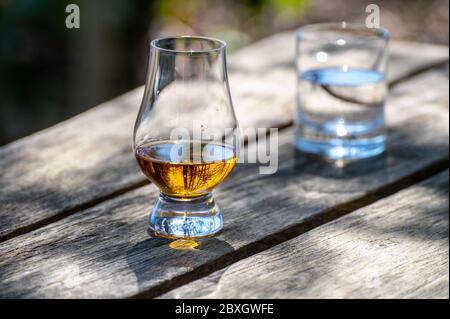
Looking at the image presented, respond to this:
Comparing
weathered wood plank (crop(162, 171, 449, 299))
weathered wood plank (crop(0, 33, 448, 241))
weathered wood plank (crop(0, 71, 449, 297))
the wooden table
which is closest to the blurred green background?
weathered wood plank (crop(0, 33, 448, 241))

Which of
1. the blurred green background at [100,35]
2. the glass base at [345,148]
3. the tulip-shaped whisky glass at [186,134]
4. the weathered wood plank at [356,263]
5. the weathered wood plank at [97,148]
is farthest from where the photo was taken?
the blurred green background at [100,35]

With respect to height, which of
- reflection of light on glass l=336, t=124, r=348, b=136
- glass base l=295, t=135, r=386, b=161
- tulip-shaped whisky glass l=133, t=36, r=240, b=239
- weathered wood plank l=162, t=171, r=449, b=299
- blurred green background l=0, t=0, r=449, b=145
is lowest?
blurred green background l=0, t=0, r=449, b=145

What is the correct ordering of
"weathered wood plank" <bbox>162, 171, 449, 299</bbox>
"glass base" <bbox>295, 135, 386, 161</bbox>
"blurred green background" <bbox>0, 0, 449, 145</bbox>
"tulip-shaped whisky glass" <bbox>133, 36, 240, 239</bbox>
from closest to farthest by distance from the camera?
"weathered wood plank" <bbox>162, 171, 449, 299</bbox> < "tulip-shaped whisky glass" <bbox>133, 36, 240, 239</bbox> < "glass base" <bbox>295, 135, 386, 161</bbox> < "blurred green background" <bbox>0, 0, 449, 145</bbox>

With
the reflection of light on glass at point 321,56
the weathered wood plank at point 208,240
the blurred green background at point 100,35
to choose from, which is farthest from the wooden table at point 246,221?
the blurred green background at point 100,35

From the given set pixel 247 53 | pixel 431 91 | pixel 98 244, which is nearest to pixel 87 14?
pixel 247 53

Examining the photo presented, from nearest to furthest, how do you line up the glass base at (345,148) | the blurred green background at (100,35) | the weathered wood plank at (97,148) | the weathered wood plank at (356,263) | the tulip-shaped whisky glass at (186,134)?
1. the weathered wood plank at (356,263)
2. the tulip-shaped whisky glass at (186,134)
3. the weathered wood plank at (97,148)
4. the glass base at (345,148)
5. the blurred green background at (100,35)

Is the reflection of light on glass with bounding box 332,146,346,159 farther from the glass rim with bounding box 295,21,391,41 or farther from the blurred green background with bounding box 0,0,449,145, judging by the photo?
the blurred green background with bounding box 0,0,449,145

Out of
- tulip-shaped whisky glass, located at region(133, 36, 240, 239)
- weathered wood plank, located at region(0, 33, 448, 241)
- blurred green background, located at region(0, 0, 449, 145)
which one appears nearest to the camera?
tulip-shaped whisky glass, located at region(133, 36, 240, 239)

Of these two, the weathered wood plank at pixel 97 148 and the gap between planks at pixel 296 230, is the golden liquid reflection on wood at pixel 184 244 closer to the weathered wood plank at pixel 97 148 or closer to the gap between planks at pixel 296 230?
the gap between planks at pixel 296 230
